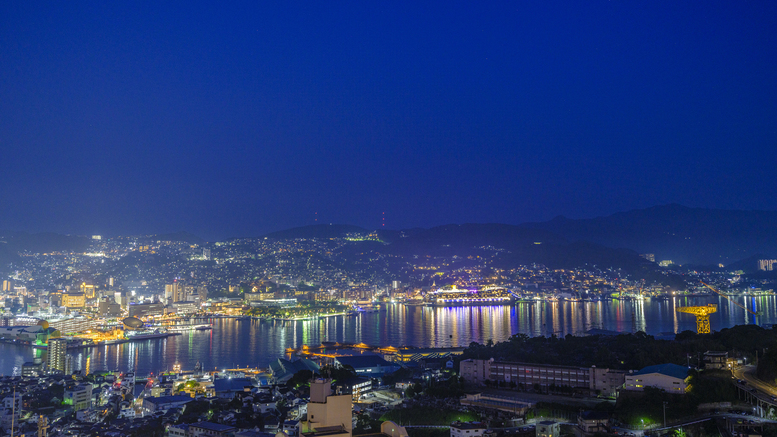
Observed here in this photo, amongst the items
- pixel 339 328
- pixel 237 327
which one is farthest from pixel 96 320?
pixel 339 328

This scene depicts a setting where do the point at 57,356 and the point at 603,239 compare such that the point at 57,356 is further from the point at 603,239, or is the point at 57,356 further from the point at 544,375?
the point at 603,239

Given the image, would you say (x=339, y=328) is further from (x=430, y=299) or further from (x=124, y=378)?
(x=430, y=299)

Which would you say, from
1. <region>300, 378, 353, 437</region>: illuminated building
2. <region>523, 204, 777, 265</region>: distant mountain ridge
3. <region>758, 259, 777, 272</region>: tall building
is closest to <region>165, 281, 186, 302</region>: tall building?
<region>300, 378, 353, 437</region>: illuminated building

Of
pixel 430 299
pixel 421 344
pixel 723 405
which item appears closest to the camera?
pixel 723 405

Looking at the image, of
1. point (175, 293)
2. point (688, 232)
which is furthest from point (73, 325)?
point (688, 232)

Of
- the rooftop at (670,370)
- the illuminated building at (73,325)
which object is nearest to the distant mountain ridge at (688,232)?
the illuminated building at (73,325)

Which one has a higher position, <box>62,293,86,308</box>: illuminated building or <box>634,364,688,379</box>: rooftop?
<box>62,293,86,308</box>: illuminated building

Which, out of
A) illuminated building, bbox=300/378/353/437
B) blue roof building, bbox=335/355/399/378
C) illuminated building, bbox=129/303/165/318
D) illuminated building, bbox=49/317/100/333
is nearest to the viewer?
illuminated building, bbox=300/378/353/437

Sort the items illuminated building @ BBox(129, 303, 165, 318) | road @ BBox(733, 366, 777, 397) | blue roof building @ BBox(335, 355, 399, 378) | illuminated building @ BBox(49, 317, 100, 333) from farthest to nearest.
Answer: illuminated building @ BBox(129, 303, 165, 318) → illuminated building @ BBox(49, 317, 100, 333) → blue roof building @ BBox(335, 355, 399, 378) → road @ BBox(733, 366, 777, 397)

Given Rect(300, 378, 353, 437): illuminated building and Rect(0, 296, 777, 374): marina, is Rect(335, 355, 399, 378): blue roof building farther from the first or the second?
Rect(300, 378, 353, 437): illuminated building
